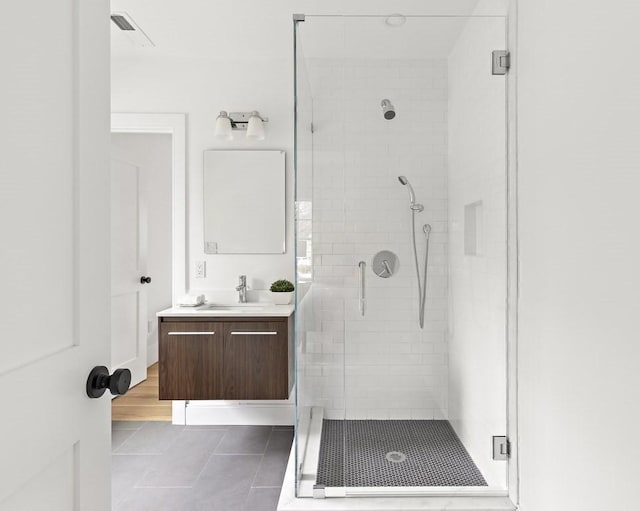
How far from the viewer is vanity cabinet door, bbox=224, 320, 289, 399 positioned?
267cm

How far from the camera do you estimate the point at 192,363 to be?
2691 millimetres

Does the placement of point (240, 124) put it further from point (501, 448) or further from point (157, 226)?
point (501, 448)

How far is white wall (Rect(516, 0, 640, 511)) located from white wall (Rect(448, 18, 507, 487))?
129mm

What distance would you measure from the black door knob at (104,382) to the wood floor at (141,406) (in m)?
2.51

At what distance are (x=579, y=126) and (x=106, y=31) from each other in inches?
50.7

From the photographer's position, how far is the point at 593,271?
127 cm

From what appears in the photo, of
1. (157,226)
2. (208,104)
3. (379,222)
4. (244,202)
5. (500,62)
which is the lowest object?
(379,222)

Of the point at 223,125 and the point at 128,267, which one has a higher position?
the point at 223,125

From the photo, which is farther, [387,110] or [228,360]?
[228,360]

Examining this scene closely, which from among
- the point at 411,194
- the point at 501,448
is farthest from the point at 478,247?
the point at 501,448

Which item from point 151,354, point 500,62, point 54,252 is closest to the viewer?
point 54,252

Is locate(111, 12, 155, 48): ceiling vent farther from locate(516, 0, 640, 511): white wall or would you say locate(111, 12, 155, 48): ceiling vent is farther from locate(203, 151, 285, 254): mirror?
locate(516, 0, 640, 511): white wall

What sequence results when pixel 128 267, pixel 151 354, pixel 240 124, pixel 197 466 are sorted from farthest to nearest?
1. pixel 151 354
2. pixel 128 267
3. pixel 240 124
4. pixel 197 466

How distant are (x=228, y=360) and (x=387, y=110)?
5.54ft
